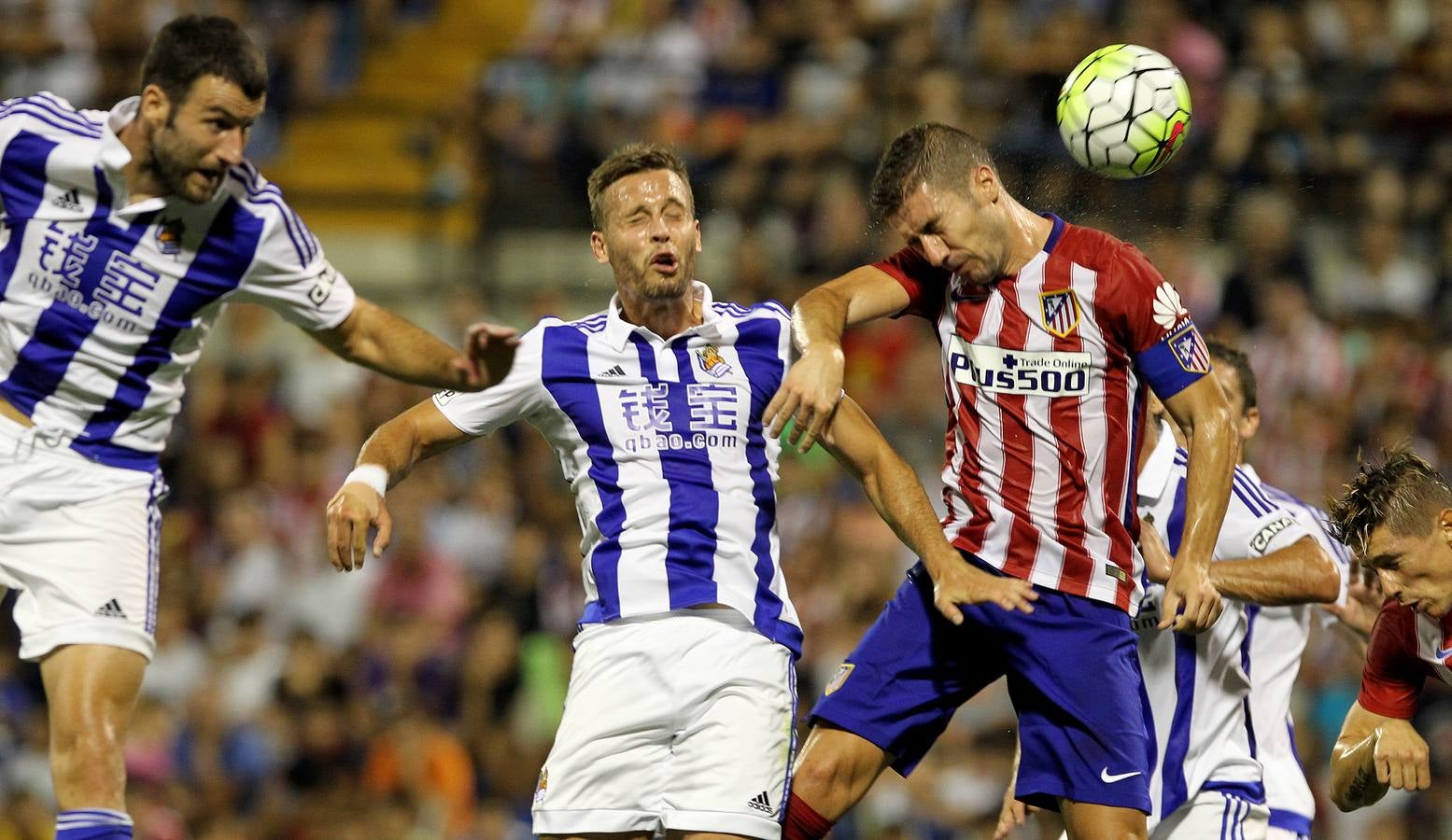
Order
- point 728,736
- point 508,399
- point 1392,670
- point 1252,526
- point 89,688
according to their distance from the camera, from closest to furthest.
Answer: point 89,688
point 728,736
point 508,399
point 1392,670
point 1252,526

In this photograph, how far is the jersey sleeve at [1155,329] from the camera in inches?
215

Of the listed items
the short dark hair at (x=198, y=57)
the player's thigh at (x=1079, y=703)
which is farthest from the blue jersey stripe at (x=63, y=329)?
the player's thigh at (x=1079, y=703)

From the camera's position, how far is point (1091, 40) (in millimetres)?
12750

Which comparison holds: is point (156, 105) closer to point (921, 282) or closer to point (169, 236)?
point (169, 236)

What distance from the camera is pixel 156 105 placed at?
207 inches

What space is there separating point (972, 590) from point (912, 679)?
16.4 inches

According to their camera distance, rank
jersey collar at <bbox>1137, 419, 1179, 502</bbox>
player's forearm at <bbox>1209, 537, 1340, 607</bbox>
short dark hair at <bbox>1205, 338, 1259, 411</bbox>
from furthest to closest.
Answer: short dark hair at <bbox>1205, 338, 1259, 411</bbox>
jersey collar at <bbox>1137, 419, 1179, 502</bbox>
player's forearm at <bbox>1209, 537, 1340, 607</bbox>

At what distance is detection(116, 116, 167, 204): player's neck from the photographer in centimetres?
530

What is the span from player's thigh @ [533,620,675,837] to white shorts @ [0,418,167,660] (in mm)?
1301

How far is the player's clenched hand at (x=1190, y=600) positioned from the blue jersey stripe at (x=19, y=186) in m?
3.56

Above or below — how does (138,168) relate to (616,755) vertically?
above

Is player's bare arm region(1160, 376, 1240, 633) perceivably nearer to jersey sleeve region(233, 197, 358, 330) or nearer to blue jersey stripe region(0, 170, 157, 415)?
jersey sleeve region(233, 197, 358, 330)

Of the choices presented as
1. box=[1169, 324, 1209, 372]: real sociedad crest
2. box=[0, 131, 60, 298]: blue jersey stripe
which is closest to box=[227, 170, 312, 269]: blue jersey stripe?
box=[0, 131, 60, 298]: blue jersey stripe

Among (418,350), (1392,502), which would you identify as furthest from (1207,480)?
(418,350)
